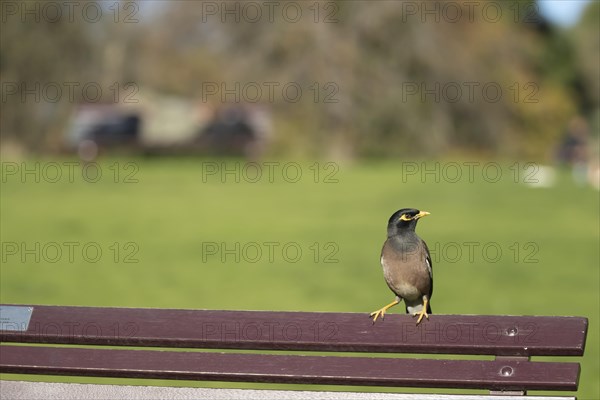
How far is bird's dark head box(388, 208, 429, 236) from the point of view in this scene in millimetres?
5293

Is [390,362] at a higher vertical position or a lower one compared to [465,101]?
lower

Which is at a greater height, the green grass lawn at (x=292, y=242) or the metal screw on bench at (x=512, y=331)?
the metal screw on bench at (x=512, y=331)

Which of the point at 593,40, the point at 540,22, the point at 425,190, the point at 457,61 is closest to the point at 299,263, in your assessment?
the point at 425,190

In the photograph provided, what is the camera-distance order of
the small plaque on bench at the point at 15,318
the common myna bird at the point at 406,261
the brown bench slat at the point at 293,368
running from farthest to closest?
the common myna bird at the point at 406,261
the small plaque on bench at the point at 15,318
the brown bench slat at the point at 293,368

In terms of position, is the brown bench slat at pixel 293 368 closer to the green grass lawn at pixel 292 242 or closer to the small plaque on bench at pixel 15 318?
the small plaque on bench at pixel 15 318

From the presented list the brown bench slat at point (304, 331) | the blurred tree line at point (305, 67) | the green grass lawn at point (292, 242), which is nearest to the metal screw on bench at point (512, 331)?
the brown bench slat at point (304, 331)

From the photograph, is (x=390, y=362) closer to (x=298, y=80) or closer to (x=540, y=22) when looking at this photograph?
(x=298, y=80)

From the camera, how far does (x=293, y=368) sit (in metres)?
4.46

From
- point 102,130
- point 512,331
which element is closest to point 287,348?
point 512,331

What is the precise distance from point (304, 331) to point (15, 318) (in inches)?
53.0

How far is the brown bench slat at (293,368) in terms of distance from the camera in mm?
4262

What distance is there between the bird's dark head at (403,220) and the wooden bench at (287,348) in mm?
875

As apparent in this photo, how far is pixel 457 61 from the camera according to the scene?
46781mm

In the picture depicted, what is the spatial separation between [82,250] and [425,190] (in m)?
11.8
